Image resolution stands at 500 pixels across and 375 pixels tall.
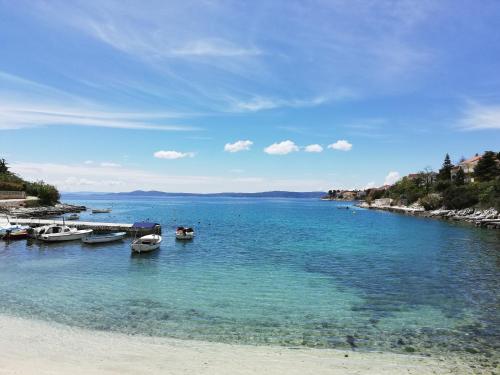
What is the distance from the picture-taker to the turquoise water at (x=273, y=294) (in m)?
17.1

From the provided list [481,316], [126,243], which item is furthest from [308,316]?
[126,243]

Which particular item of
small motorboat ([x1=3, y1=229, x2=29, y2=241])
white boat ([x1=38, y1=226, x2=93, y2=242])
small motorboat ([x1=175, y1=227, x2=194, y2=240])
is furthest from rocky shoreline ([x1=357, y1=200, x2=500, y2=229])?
small motorboat ([x1=3, y1=229, x2=29, y2=241])

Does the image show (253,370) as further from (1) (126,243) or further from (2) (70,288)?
(1) (126,243)

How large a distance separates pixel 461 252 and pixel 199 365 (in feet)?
131

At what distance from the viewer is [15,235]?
50.7 metres

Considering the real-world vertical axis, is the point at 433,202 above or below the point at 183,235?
above

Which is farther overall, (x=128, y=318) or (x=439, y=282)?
(x=439, y=282)

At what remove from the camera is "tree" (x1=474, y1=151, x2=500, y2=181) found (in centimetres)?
11788

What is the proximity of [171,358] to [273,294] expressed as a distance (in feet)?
37.0

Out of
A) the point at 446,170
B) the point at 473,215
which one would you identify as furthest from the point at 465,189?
the point at 446,170

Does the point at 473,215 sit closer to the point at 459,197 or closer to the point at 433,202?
the point at 459,197

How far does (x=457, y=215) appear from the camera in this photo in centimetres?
10050

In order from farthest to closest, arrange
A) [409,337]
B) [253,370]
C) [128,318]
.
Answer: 1. [128,318]
2. [409,337]
3. [253,370]

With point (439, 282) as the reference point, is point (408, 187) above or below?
above
